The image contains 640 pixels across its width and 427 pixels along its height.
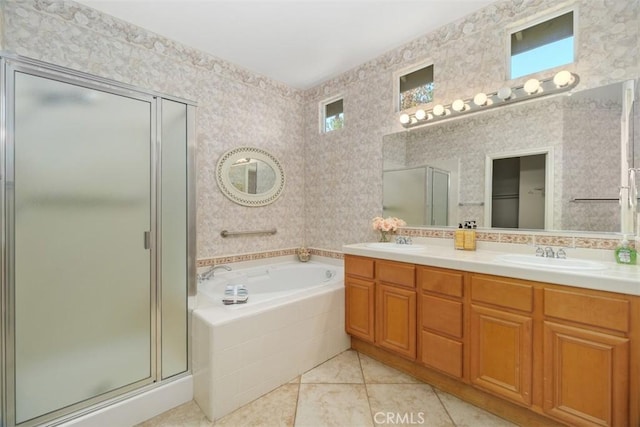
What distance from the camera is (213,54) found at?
267 cm

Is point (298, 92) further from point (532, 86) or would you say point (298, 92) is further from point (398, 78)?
point (532, 86)

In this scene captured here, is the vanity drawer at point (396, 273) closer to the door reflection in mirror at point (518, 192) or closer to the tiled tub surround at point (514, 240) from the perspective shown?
the tiled tub surround at point (514, 240)

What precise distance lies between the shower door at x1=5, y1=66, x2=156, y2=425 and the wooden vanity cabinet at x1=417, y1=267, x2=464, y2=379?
5.72 feet

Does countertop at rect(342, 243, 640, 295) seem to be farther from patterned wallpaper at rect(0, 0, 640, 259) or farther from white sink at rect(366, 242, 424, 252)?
patterned wallpaper at rect(0, 0, 640, 259)

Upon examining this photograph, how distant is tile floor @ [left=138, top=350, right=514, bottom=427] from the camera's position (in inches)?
63.7

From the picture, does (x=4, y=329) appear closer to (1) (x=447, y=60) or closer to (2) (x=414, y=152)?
(2) (x=414, y=152)

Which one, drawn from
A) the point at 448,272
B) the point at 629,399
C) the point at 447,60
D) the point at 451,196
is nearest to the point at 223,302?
the point at 448,272

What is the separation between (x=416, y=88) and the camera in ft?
8.39

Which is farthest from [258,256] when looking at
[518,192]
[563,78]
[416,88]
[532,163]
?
[563,78]

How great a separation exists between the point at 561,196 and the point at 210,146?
2.85 metres

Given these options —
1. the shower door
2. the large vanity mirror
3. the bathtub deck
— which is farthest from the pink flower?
the shower door

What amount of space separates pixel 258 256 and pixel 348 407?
1733 millimetres

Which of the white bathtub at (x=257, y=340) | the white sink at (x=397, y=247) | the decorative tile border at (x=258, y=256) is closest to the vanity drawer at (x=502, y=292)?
the white sink at (x=397, y=247)

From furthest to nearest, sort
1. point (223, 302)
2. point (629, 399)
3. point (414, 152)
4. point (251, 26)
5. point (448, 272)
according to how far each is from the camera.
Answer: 1. point (414, 152)
2. point (251, 26)
3. point (223, 302)
4. point (448, 272)
5. point (629, 399)
